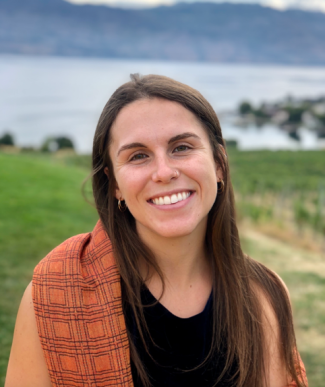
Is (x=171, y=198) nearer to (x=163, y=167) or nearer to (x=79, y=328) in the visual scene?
(x=163, y=167)

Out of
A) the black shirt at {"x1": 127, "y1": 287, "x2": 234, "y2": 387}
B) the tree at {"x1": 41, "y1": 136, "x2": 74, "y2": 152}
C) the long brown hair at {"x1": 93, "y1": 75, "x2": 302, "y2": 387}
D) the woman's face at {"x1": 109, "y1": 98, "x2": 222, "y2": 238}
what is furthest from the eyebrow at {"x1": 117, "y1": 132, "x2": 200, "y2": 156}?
the tree at {"x1": 41, "y1": 136, "x2": 74, "y2": 152}

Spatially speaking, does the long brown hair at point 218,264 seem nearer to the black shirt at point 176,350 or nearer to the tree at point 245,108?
the black shirt at point 176,350

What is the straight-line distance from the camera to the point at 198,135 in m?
1.61

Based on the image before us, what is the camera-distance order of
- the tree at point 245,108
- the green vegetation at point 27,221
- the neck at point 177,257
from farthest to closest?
the tree at point 245,108 < the green vegetation at point 27,221 < the neck at point 177,257

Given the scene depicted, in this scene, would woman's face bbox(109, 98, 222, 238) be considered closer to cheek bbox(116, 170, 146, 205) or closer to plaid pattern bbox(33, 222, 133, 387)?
cheek bbox(116, 170, 146, 205)

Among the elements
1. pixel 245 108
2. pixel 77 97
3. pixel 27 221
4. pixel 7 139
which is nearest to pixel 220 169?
pixel 27 221

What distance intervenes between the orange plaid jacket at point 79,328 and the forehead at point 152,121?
1.77 ft

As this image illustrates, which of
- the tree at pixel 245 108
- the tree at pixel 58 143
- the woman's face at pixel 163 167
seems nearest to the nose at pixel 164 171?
the woman's face at pixel 163 167

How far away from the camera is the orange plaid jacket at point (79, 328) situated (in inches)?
58.3

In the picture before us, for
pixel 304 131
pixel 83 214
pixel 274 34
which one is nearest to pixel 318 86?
pixel 274 34

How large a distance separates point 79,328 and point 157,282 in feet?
1.26

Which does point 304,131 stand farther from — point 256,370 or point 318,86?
point 256,370

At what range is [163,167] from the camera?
4.90ft

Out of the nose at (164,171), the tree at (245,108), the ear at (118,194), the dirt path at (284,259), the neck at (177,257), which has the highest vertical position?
the tree at (245,108)
